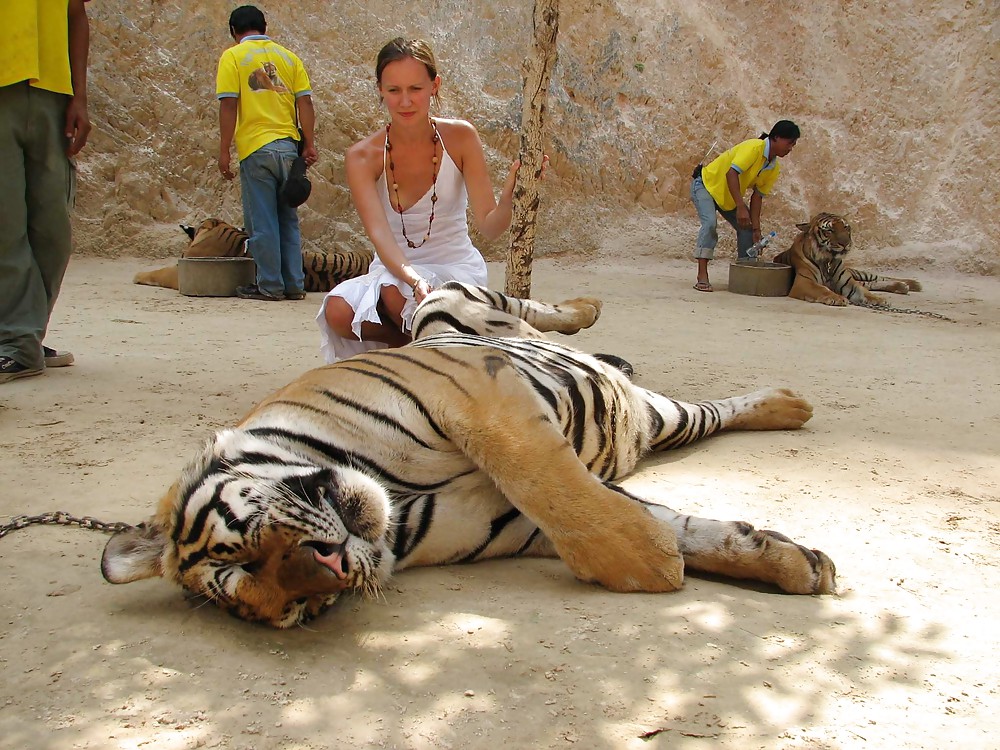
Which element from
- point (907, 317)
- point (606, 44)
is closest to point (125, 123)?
point (606, 44)

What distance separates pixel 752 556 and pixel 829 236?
25.6 ft

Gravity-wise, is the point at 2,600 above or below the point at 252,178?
below

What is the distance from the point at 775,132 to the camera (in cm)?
908

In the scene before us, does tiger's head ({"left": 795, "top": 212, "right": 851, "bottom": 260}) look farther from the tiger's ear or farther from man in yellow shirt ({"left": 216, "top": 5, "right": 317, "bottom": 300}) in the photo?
the tiger's ear

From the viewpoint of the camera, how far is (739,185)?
9.43m

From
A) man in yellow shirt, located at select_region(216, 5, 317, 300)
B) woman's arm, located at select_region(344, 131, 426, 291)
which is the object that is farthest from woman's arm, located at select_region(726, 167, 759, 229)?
woman's arm, located at select_region(344, 131, 426, 291)

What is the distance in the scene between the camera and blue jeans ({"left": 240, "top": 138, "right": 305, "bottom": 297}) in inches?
298

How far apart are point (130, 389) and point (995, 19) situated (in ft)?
41.8

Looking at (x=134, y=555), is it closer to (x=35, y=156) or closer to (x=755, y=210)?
(x=35, y=156)

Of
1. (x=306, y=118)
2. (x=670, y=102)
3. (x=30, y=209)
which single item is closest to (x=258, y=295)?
(x=306, y=118)

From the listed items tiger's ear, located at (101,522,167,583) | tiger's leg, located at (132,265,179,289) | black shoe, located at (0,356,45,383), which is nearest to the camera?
tiger's ear, located at (101,522,167,583)

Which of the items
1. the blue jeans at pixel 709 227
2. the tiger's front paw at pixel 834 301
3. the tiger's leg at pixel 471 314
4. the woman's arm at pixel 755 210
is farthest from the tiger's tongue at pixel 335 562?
the woman's arm at pixel 755 210

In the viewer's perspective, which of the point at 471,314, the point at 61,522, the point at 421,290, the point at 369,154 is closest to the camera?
the point at 61,522

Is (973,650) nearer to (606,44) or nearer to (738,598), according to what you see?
(738,598)
